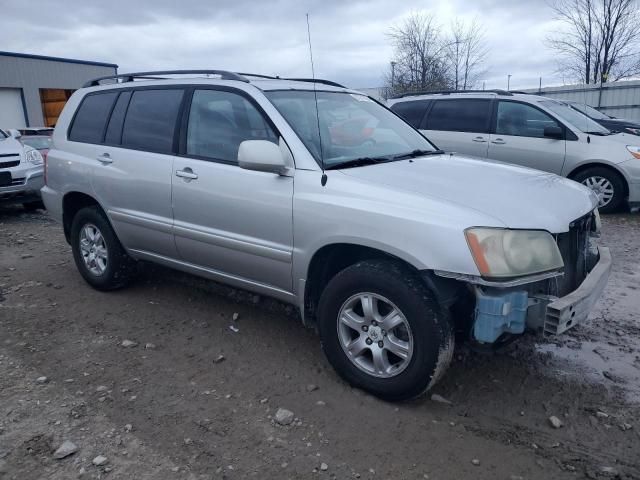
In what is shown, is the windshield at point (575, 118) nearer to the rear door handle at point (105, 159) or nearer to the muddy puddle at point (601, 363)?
the muddy puddle at point (601, 363)

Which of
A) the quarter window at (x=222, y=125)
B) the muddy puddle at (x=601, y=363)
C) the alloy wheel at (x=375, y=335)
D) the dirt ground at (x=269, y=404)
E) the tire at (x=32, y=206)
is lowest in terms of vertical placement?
the muddy puddle at (x=601, y=363)

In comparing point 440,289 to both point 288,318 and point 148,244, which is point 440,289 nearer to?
point 288,318

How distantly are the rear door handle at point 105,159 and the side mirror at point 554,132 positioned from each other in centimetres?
610

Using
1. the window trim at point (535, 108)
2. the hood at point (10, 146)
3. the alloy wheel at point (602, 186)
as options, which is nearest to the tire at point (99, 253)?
the hood at point (10, 146)

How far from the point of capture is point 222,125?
3.86 metres

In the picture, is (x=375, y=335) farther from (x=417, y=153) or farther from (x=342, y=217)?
(x=417, y=153)

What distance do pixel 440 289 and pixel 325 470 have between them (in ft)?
3.48

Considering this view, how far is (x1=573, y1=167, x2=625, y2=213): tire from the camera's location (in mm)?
7895

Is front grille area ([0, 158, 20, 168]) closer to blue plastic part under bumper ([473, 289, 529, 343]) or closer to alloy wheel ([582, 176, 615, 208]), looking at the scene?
blue plastic part under bumper ([473, 289, 529, 343])

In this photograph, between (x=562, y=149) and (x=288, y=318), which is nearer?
(x=288, y=318)

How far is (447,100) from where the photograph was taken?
8773mm

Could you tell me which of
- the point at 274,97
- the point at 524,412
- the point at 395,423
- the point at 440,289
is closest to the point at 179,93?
the point at 274,97

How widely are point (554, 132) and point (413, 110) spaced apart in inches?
88.8

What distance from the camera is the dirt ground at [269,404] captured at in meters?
2.60
